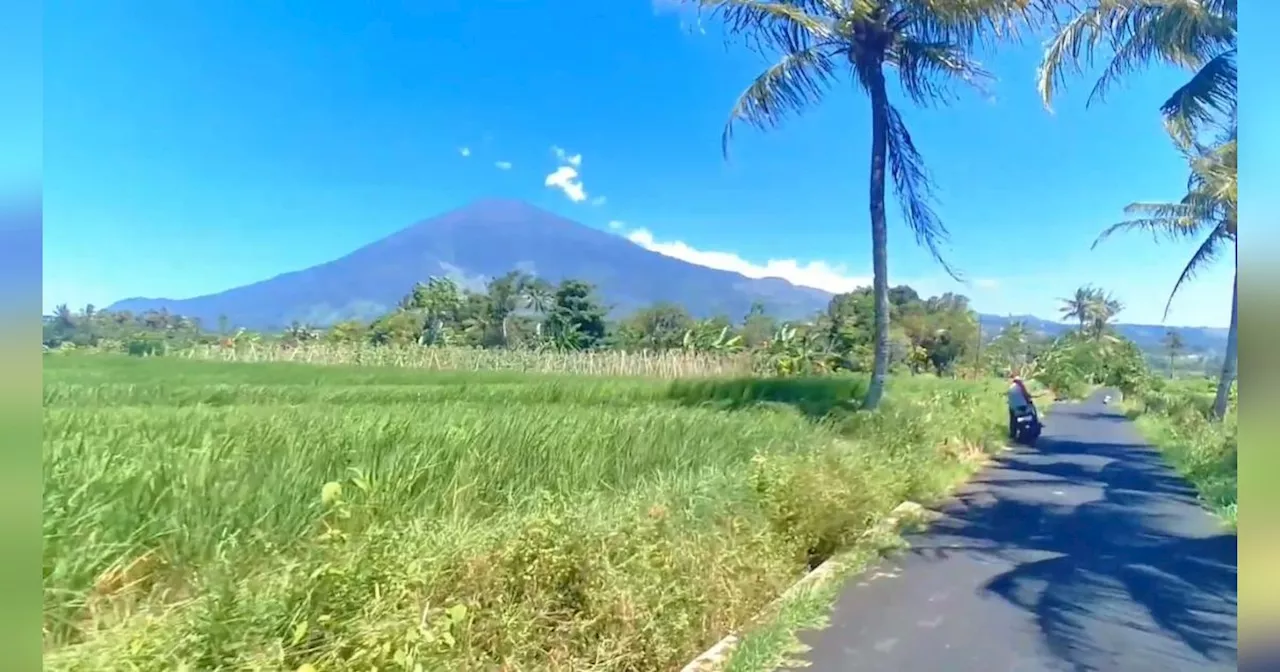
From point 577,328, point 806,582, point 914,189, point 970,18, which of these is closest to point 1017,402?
point 914,189

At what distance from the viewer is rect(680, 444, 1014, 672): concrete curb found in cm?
259

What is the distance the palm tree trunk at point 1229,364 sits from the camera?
2027 mm

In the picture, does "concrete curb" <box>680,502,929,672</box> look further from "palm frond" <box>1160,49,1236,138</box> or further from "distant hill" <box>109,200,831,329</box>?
"palm frond" <box>1160,49,1236,138</box>

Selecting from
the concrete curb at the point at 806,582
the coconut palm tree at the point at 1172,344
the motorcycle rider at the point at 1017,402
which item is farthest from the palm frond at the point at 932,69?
the concrete curb at the point at 806,582

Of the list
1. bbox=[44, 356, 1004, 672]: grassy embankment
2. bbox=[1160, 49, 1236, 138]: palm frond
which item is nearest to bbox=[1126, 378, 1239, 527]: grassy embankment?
bbox=[1160, 49, 1236, 138]: palm frond

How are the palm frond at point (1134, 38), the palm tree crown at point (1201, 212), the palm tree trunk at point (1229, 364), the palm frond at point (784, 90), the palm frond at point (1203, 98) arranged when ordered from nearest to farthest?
the palm tree trunk at point (1229, 364)
the palm tree crown at point (1201, 212)
the palm frond at point (1203, 98)
the palm frond at point (1134, 38)
the palm frond at point (784, 90)

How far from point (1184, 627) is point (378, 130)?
302 centimetres

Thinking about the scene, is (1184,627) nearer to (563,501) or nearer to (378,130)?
(563,501)

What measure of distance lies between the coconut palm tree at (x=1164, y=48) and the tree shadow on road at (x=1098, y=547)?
1392 millimetres

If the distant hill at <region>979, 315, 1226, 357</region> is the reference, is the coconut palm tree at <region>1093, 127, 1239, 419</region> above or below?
above

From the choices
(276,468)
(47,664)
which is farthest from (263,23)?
(47,664)

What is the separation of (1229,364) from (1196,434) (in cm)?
82

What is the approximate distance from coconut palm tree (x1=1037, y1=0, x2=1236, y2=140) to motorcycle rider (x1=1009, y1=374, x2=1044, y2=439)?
1364 mm

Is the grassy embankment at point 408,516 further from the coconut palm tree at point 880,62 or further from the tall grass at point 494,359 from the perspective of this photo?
the coconut palm tree at point 880,62
